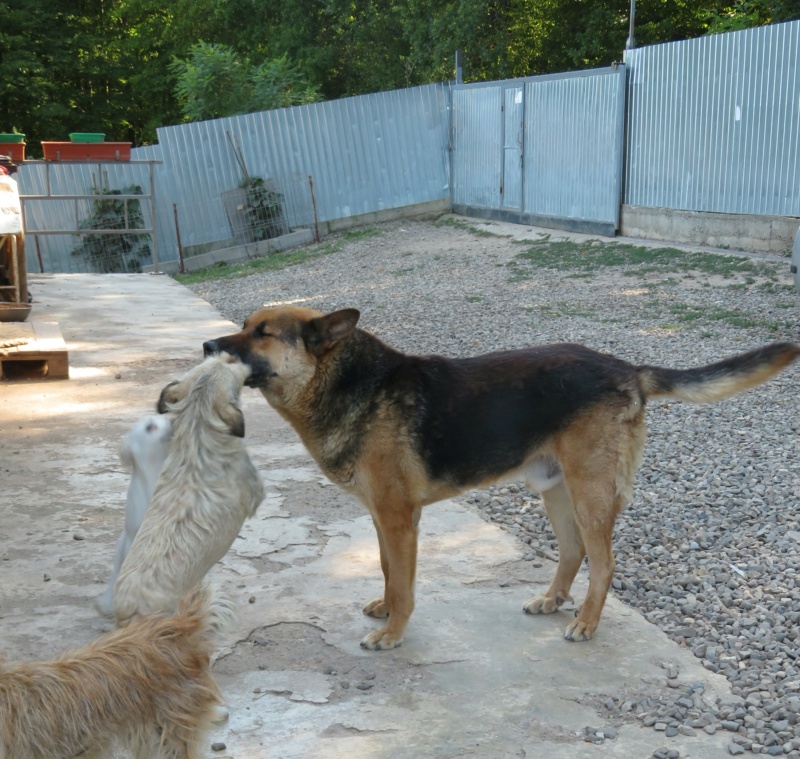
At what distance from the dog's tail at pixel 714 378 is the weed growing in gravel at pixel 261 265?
14872mm

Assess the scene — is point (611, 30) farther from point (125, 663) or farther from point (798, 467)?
point (125, 663)

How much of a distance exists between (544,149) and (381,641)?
16.8 metres

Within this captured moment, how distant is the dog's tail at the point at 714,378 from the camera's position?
4.16 metres

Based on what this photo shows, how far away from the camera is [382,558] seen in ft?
14.4

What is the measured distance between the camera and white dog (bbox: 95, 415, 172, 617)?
379cm

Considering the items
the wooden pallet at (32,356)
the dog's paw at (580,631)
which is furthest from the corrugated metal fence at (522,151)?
the dog's paw at (580,631)

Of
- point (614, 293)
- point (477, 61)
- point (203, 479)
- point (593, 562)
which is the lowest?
point (614, 293)

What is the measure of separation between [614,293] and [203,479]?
10.4m

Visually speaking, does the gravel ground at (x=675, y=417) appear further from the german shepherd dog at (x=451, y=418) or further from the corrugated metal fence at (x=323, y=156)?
the corrugated metal fence at (x=323, y=156)

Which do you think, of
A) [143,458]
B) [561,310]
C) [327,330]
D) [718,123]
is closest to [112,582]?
[143,458]

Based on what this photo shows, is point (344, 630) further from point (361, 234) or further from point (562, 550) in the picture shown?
point (361, 234)

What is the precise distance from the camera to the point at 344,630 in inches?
165

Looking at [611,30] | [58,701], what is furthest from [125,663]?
[611,30]

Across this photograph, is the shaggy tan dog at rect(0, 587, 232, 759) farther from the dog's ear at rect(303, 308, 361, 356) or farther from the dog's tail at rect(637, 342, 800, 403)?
the dog's tail at rect(637, 342, 800, 403)
